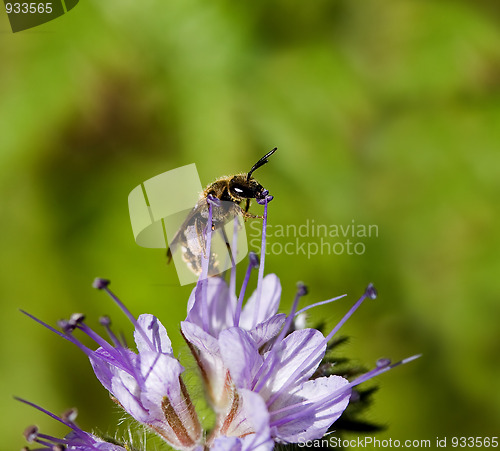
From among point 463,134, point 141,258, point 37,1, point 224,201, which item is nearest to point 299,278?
point 141,258

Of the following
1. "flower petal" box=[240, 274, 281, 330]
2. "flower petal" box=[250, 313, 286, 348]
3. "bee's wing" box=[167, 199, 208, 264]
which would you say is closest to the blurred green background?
"flower petal" box=[240, 274, 281, 330]

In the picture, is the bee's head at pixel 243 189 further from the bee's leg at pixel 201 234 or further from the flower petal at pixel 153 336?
the flower petal at pixel 153 336

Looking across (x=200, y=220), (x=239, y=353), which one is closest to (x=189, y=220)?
(x=200, y=220)

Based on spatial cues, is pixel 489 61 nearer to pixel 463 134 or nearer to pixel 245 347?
pixel 463 134

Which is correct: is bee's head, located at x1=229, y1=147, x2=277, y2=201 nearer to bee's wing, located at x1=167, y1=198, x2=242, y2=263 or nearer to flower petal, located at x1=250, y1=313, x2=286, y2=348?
bee's wing, located at x1=167, y1=198, x2=242, y2=263

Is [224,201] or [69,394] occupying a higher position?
[224,201]

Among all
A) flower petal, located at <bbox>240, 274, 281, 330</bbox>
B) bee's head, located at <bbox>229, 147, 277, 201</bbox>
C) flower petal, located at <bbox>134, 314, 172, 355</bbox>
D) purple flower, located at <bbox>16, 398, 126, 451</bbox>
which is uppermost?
bee's head, located at <bbox>229, 147, 277, 201</bbox>

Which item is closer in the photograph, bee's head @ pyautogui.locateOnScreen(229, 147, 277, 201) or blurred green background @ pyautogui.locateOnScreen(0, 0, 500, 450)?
bee's head @ pyautogui.locateOnScreen(229, 147, 277, 201)

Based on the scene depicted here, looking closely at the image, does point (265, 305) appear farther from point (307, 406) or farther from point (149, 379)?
point (149, 379)
